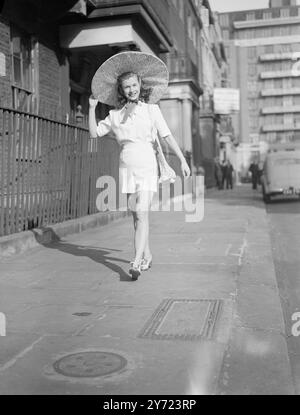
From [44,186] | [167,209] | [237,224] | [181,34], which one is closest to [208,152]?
[181,34]

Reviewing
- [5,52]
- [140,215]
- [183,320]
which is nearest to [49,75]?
[5,52]

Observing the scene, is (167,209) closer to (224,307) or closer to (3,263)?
(3,263)

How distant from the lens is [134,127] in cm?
476

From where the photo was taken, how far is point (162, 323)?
3.48 m

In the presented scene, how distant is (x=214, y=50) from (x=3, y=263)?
4177 centimetres

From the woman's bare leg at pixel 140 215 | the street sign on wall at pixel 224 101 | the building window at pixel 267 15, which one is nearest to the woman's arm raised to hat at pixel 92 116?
the woman's bare leg at pixel 140 215

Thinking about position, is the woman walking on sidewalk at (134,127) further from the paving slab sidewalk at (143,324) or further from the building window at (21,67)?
the building window at (21,67)

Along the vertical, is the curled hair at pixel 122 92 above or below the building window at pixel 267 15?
below

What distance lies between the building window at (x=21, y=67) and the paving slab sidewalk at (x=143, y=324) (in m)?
4.42

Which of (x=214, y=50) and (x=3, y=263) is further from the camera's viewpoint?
(x=214, y=50)

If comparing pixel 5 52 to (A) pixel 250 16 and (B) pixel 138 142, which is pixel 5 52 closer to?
(B) pixel 138 142

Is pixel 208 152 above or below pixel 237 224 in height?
above

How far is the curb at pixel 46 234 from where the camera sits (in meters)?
6.01

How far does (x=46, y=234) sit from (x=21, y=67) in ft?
14.6
